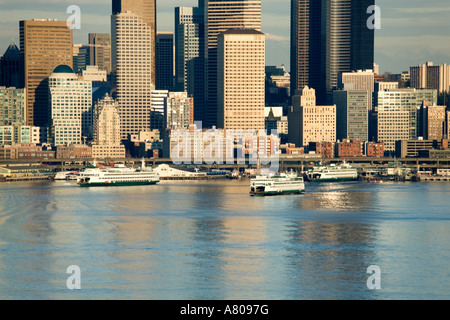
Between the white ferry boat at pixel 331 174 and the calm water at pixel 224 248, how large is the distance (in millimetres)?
52823

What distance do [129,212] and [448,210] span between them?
30417 millimetres

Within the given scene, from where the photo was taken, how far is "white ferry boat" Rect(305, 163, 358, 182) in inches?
6501

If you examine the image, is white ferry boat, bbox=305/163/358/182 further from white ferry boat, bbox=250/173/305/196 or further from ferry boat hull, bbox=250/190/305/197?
ferry boat hull, bbox=250/190/305/197

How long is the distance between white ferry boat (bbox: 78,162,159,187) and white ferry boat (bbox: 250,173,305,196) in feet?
99.5

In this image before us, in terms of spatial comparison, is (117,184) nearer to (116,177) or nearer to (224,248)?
(116,177)

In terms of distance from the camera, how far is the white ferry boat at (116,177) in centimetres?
14762

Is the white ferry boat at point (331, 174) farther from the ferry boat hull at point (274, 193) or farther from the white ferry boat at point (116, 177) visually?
the ferry boat hull at point (274, 193)

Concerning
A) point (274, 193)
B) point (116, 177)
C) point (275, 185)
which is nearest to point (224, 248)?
point (274, 193)

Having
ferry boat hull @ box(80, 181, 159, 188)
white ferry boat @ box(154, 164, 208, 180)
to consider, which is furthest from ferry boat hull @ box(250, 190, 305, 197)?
white ferry boat @ box(154, 164, 208, 180)

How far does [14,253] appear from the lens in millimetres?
68750

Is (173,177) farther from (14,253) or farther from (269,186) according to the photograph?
(14,253)

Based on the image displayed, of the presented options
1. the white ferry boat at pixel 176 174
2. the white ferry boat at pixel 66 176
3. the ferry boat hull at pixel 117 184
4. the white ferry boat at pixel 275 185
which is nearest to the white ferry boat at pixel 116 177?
the ferry boat hull at pixel 117 184

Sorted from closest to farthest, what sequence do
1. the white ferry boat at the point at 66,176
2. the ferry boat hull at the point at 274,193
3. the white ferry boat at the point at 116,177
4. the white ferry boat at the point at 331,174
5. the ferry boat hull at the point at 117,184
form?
the ferry boat hull at the point at 274,193 → the ferry boat hull at the point at 117,184 → the white ferry boat at the point at 116,177 → the white ferry boat at the point at 331,174 → the white ferry boat at the point at 66,176
